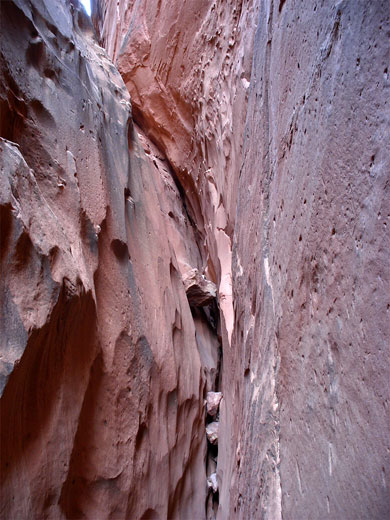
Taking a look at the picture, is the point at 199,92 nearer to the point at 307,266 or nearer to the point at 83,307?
the point at 83,307

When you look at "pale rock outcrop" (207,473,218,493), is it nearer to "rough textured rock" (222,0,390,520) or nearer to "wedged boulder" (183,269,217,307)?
"rough textured rock" (222,0,390,520)

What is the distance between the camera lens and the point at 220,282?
4.18 metres

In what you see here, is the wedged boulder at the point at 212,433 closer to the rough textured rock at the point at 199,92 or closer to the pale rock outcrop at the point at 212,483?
the pale rock outcrop at the point at 212,483

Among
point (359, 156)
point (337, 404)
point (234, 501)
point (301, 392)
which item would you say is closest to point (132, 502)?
point (234, 501)

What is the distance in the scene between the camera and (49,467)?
2018 mm

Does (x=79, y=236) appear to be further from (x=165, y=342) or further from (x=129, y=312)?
(x=165, y=342)

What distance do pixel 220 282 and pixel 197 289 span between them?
1.01 feet

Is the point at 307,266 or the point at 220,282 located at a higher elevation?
the point at 220,282

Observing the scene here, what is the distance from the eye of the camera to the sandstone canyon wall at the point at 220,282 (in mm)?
1331

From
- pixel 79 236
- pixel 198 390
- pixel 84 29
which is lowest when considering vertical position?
pixel 198 390

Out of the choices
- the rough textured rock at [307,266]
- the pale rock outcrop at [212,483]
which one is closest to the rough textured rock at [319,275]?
the rough textured rock at [307,266]

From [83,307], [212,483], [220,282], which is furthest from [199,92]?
[212,483]

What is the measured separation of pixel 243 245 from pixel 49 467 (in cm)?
191

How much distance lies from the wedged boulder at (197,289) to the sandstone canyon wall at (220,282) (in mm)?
22
